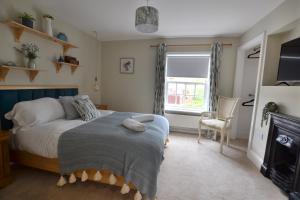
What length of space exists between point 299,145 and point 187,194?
1398 millimetres

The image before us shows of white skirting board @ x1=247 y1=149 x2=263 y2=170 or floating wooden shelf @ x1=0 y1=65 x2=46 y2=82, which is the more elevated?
floating wooden shelf @ x1=0 y1=65 x2=46 y2=82

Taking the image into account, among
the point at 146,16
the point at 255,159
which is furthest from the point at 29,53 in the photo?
the point at 255,159

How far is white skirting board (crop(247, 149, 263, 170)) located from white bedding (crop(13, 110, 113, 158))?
2.86 m

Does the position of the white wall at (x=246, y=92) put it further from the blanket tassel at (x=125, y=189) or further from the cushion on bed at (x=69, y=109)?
the cushion on bed at (x=69, y=109)

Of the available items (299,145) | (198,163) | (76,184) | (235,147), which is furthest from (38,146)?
(235,147)

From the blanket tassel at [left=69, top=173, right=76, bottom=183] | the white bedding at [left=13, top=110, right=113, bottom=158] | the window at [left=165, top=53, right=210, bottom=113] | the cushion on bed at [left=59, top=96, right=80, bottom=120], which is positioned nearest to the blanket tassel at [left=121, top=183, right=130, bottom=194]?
the blanket tassel at [left=69, top=173, right=76, bottom=183]

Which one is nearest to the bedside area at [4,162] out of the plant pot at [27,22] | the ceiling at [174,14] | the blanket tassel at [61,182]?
the blanket tassel at [61,182]

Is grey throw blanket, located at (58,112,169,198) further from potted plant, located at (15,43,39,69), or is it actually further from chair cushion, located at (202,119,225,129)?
chair cushion, located at (202,119,225,129)

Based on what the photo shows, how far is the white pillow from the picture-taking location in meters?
1.98

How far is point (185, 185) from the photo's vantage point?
1.95m

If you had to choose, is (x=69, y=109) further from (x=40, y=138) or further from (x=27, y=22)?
(x=27, y=22)

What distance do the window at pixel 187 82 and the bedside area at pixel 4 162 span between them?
3158 millimetres

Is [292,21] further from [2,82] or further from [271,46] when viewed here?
[2,82]

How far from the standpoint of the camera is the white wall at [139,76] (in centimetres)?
371
